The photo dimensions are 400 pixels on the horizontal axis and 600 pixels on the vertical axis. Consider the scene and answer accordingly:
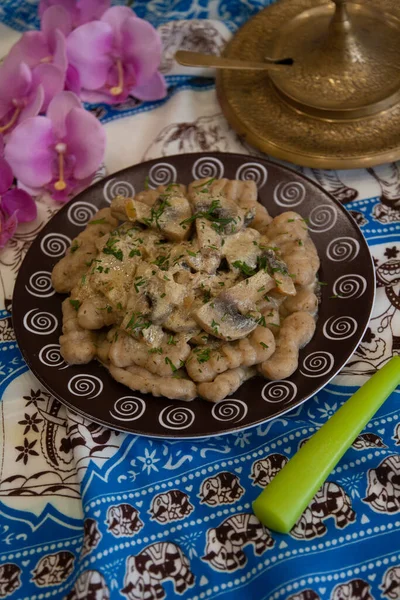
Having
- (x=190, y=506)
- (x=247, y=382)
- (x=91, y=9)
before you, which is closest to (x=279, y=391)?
(x=247, y=382)

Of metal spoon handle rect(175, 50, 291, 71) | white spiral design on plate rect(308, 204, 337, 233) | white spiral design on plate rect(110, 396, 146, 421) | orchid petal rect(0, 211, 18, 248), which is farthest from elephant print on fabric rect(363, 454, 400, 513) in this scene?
metal spoon handle rect(175, 50, 291, 71)

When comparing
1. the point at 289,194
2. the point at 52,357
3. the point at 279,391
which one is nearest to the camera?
the point at 279,391

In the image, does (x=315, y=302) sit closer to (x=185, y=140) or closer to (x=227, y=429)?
(x=227, y=429)

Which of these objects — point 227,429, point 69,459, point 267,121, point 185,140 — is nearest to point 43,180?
point 185,140

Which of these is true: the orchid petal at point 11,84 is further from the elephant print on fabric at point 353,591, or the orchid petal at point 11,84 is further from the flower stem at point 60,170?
the elephant print on fabric at point 353,591

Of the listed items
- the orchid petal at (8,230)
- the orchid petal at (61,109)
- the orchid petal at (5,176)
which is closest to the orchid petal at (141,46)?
the orchid petal at (61,109)

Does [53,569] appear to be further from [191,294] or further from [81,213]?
[81,213]
